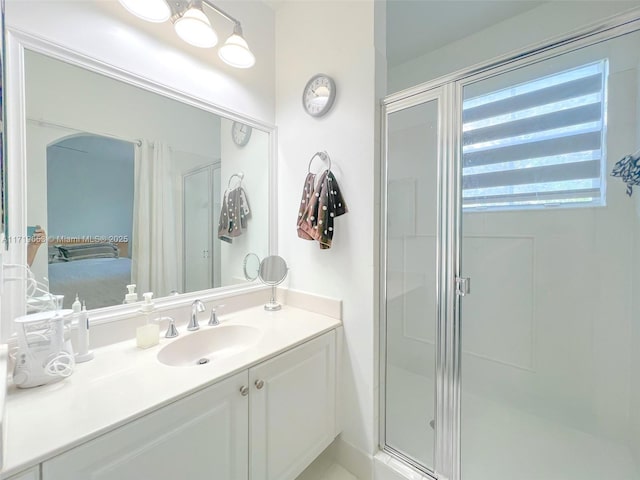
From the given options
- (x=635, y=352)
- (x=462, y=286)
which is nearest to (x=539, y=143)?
(x=462, y=286)

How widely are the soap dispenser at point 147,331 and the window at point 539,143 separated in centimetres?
145

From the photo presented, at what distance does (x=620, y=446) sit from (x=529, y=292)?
85 centimetres

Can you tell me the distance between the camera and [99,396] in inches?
30.6

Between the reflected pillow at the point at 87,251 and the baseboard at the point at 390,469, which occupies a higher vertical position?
the reflected pillow at the point at 87,251

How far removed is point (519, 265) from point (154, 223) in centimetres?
209

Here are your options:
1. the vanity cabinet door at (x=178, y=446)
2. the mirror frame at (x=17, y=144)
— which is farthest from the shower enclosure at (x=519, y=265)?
the mirror frame at (x=17, y=144)

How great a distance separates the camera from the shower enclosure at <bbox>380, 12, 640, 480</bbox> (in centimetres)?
124

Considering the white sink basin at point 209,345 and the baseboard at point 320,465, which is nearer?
the white sink basin at point 209,345

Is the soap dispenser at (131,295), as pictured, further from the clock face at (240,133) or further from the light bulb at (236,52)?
the light bulb at (236,52)

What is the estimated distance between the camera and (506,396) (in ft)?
5.79

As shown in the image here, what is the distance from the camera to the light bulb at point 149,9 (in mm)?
1078

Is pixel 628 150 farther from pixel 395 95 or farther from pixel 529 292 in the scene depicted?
pixel 395 95

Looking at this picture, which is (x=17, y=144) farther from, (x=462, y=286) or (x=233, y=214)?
(x=462, y=286)

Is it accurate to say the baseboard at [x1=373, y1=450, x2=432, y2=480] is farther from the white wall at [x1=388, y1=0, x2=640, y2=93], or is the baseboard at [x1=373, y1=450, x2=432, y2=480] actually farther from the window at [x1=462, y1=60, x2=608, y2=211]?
the white wall at [x1=388, y1=0, x2=640, y2=93]
